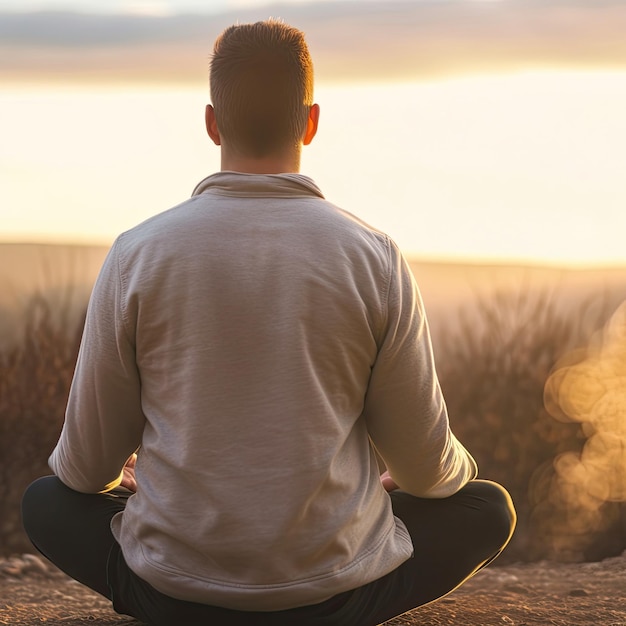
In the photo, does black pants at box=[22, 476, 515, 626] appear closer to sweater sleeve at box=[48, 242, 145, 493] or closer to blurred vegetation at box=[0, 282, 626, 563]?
sweater sleeve at box=[48, 242, 145, 493]

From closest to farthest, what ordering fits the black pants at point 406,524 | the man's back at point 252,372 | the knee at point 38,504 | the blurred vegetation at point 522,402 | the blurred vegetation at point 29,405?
1. the man's back at point 252,372
2. the black pants at point 406,524
3. the knee at point 38,504
4. the blurred vegetation at point 29,405
5. the blurred vegetation at point 522,402

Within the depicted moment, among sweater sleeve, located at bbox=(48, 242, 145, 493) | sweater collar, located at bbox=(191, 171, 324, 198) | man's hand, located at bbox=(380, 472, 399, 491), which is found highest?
sweater collar, located at bbox=(191, 171, 324, 198)

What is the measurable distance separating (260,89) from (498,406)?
237 cm

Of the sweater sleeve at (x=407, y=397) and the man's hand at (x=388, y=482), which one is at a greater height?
the sweater sleeve at (x=407, y=397)

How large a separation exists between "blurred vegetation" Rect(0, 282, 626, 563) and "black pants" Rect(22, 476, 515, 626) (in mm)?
1581

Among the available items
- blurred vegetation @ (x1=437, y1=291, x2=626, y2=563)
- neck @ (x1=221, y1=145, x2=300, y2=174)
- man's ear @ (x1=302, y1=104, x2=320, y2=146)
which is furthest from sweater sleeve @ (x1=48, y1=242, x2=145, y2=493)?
blurred vegetation @ (x1=437, y1=291, x2=626, y2=563)

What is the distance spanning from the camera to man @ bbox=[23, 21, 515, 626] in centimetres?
137

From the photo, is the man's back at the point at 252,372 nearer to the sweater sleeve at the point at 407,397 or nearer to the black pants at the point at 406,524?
the sweater sleeve at the point at 407,397

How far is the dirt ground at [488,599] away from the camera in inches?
82.2

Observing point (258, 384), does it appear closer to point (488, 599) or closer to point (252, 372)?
point (252, 372)

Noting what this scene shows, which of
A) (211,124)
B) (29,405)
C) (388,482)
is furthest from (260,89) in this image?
(29,405)

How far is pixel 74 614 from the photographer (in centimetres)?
218

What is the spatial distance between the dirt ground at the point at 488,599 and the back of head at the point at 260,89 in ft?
3.45

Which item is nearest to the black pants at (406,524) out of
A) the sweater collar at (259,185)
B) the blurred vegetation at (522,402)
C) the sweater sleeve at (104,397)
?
the sweater sleeve at (104,397)
